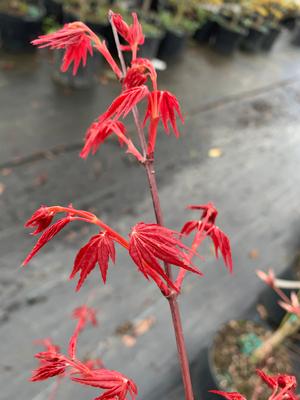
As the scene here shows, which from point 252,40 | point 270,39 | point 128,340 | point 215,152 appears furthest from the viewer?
point 270,39

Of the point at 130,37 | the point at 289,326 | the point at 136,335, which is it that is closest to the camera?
the point at 130,37

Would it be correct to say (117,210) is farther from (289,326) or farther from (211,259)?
(289,326)

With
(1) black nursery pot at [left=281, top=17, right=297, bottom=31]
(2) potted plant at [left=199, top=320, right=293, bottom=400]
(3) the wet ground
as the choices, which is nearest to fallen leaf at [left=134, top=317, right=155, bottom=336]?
(3) the wet ground

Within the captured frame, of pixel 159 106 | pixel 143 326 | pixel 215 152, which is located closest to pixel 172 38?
pixel 215 152

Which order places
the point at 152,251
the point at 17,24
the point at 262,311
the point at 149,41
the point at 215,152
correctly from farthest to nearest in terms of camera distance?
1. the point at 149,41
2. the point at 17,24
3. the point at 215,152
4. the point at 262,311
5. the point at 152,251

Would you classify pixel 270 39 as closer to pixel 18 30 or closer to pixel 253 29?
pixel 253 29

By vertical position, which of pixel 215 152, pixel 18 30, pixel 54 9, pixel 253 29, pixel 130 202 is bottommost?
pixel 130 202

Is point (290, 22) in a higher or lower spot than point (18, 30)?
higher

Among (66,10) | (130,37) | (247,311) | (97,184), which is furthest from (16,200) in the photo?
(66,10)
